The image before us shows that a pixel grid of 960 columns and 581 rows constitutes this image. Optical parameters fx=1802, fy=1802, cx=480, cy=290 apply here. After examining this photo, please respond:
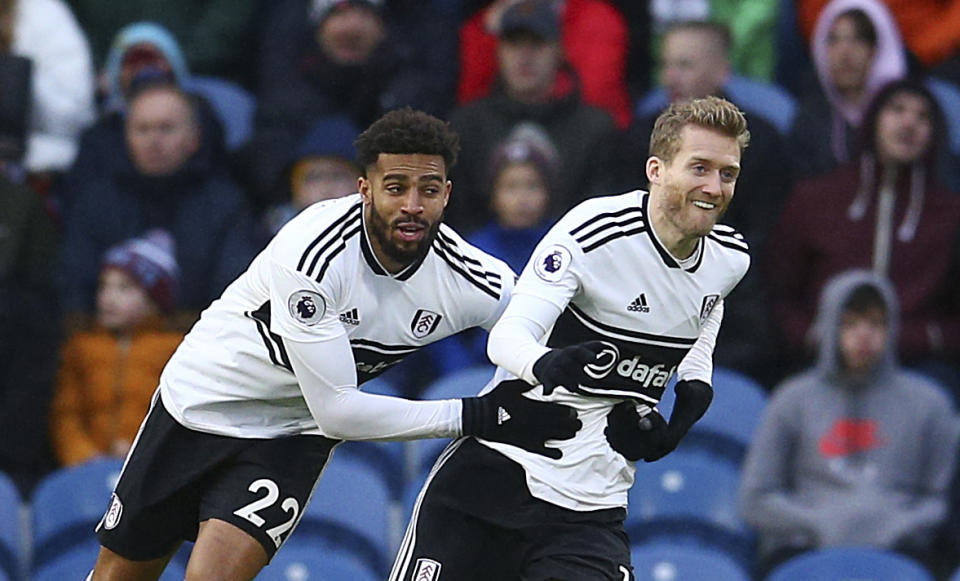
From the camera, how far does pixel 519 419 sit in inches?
184

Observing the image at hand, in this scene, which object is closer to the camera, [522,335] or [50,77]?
[522,335]

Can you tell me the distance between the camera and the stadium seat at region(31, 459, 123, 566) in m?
6.62

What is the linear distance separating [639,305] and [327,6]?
12.8 feet

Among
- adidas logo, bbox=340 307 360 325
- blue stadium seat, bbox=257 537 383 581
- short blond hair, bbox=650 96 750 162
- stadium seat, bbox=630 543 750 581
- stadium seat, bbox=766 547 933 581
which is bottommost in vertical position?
blue stadium seat, bbox=257 537 383 581

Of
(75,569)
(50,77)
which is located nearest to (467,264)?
(75,569)

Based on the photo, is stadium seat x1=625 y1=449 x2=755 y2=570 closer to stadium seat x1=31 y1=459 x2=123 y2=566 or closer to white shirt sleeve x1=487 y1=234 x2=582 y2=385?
stadium seat x1=31 y1=459 x2=123 y2=566

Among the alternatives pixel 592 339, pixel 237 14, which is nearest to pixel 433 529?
pixel 592 339

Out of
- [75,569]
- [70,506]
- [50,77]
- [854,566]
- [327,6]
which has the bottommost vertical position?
[75,569]

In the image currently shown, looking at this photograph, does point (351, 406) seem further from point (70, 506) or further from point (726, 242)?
point (70, 506)

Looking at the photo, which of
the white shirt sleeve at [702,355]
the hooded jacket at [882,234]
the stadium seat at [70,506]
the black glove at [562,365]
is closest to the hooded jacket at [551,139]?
the hooded jacket at [882,234]

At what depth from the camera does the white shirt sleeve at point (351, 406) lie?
4.67m

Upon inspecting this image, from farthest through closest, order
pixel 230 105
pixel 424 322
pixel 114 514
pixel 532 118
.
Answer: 1. pixel 230 105
2. pixel 532 118
3. pixel 114 514
4. pixel 424 322

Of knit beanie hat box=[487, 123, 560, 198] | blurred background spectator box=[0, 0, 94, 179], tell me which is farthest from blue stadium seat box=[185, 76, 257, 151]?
knit beanie hat box=[487, 123, 560, 198]

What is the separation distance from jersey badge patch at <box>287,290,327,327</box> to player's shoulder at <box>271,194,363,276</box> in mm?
60
